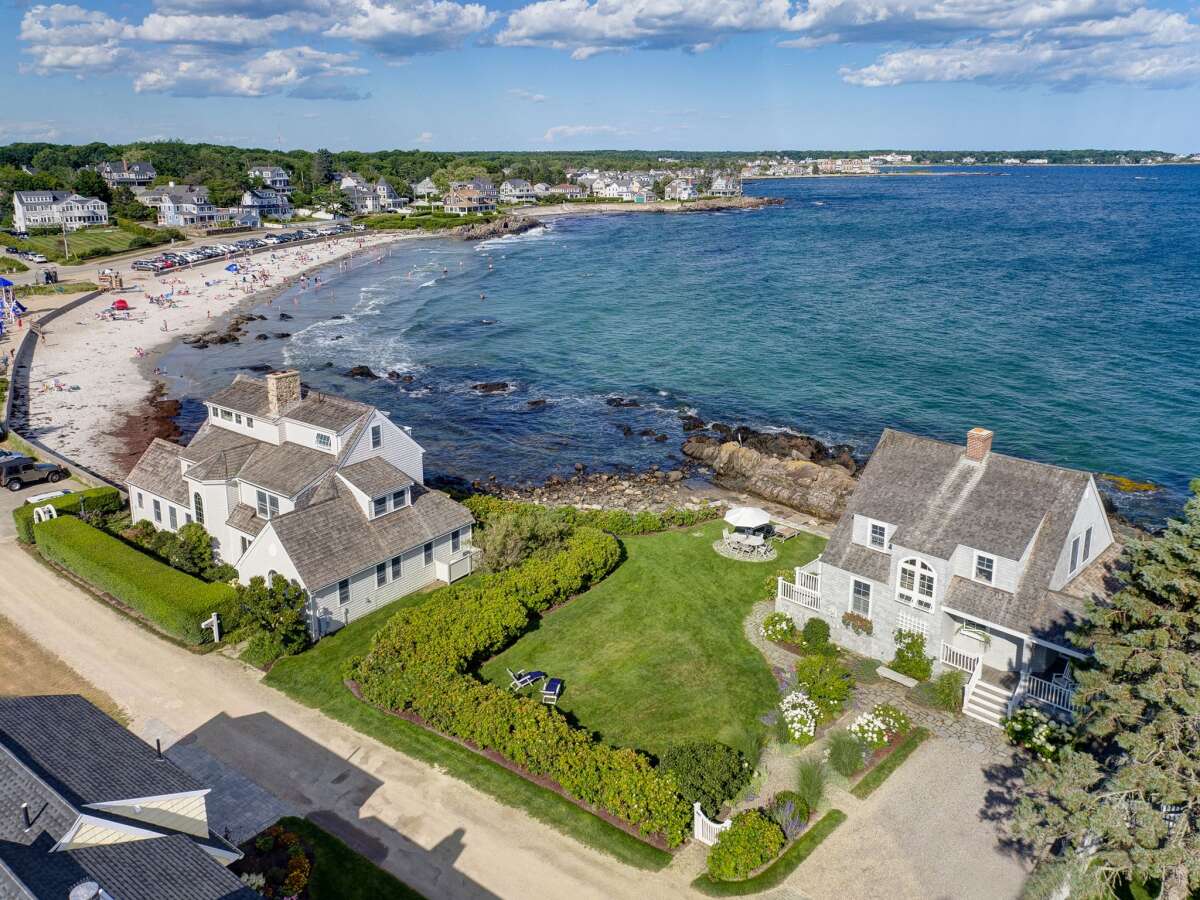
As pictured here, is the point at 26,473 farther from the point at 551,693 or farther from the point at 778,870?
the point at 778,870

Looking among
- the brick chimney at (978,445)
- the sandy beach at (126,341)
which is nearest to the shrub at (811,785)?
the brick chimney at (978,445)

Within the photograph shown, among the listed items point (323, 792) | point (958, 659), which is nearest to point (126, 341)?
point (323, 792)

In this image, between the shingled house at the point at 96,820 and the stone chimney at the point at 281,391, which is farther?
the stone chimney at the point at 281,391

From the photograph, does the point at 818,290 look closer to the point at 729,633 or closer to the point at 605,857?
the point at 729,633

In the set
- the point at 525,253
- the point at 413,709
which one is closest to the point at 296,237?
the point at 525,253

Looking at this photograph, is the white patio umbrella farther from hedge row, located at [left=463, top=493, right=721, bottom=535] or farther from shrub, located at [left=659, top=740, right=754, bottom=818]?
shrub, located at [left=659, top=740, right=754, bottom=818]

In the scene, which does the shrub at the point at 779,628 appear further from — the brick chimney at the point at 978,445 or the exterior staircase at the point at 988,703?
the brick chimney at the point at 978,445
